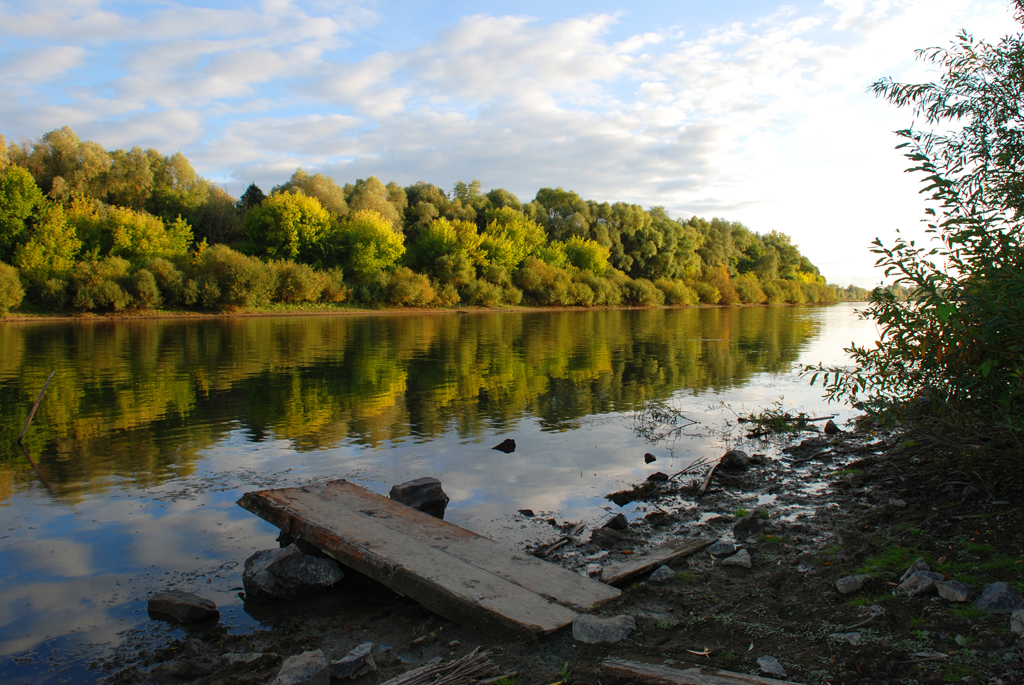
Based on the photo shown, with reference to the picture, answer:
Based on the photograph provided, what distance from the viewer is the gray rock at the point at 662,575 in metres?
6.02

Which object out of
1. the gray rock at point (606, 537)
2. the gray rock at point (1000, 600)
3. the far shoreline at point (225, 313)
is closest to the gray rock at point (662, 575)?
the gray rock at point (606, 537)

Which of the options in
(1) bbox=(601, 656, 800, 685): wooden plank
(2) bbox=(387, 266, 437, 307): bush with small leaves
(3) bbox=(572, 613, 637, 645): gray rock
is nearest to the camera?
(1) bbox=(601, 656, 800, 685): wooden plank

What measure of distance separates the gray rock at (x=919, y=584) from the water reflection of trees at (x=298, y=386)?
835 cm

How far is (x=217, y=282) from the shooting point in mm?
58625

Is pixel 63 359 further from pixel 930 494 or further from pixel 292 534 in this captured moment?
pixel 930 494

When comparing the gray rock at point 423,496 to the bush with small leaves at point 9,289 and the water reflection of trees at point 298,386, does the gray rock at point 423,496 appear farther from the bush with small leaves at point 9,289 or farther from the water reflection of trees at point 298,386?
the bush with small leaves at point 9,289

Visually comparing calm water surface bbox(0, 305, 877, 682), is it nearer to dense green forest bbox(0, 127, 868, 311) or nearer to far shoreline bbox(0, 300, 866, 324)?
far shoreline bbox(0, 300, 866, 324)

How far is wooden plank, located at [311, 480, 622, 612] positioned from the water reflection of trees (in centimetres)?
416

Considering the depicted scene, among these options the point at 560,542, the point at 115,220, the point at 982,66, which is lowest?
the point at 560,542

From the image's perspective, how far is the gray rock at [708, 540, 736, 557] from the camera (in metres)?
6.61

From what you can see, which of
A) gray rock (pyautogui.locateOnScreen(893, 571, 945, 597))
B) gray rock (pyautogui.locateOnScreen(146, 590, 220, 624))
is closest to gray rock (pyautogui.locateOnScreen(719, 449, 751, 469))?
gray rock (pyautogui.locateOnScreen(893, 571, 945, 597))

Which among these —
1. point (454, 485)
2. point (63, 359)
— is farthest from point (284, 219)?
point (454, 485)

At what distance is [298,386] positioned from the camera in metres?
18.3

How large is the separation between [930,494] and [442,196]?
97381mm
